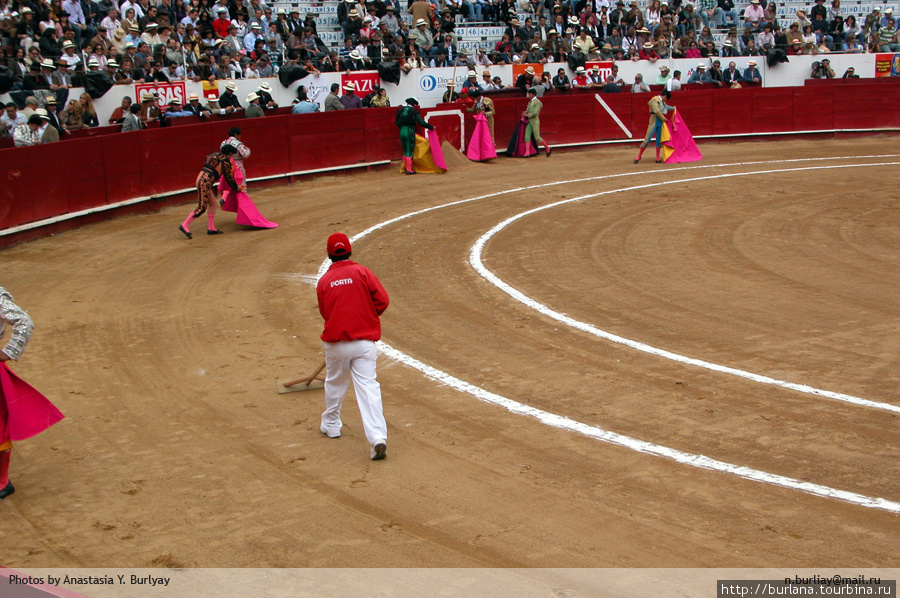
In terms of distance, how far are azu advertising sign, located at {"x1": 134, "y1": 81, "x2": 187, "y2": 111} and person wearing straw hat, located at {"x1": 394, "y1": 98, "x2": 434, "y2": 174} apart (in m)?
4.68

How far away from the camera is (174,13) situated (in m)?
22.8

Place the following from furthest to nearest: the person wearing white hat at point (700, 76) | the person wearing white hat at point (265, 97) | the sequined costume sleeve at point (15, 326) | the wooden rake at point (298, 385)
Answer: the person wearing white hat at point (700, 76) → the person wearing white hat at point (265, 97) → the wooden rake at point (298, 385) → the sequined costume sleeve at point (15, 326)

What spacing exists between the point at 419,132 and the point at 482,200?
4926 mm

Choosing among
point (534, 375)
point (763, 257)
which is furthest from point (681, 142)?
Result: point (534, 375)

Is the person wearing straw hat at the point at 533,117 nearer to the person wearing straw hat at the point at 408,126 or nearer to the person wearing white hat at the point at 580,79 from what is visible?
the person wearing straw hat at the point at 408,126

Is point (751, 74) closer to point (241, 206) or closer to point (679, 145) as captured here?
point (679, 145)

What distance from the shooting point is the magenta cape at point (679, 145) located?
20.5m

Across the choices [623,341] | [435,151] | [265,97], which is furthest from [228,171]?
[265,97]

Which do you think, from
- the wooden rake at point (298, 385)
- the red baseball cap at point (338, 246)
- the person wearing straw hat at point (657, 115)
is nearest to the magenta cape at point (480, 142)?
the person wearing straw hat at point (657, 115)

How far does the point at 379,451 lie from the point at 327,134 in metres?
14.6

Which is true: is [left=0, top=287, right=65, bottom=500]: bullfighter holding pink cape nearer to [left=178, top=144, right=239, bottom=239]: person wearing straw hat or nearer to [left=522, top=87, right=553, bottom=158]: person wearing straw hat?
[left=178, top=144, right=239, bottom=239]: person wearing straw hat

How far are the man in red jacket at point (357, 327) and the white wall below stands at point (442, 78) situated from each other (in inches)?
534

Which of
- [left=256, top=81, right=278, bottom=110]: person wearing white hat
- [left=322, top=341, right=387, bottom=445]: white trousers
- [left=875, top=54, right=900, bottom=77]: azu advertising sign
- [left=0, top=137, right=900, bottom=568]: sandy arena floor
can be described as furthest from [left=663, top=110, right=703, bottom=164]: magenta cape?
[left=322, top=341, right=387, bottom=445]: white trousers

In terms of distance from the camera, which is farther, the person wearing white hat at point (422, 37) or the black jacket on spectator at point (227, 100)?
the person wearing white hat at point (422, 37)
